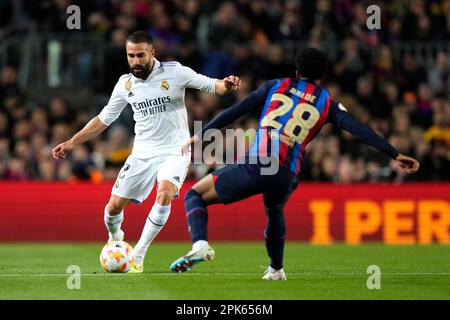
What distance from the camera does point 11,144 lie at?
1969 cm

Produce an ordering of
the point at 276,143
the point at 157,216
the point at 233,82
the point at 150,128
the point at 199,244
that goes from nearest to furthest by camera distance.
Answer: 1. the point at 199,244
2. the point at 276,143
3. the point at 233,82
4. the point at 157,216
5. the point at 150,128

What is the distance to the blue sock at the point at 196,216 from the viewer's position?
982cm

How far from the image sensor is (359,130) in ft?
31.6

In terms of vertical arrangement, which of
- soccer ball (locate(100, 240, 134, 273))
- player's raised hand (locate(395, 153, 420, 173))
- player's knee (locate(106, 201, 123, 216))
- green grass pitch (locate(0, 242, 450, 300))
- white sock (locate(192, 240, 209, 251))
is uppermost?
player's raised hand (locate(395, 153, 420, 173))

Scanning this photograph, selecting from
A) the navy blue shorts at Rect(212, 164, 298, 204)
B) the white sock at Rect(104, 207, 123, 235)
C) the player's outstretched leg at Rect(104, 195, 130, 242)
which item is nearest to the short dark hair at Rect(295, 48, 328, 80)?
the navy blue shorts at Rect(212, 164, 298, 204)

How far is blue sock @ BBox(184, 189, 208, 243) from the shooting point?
982 centimetres

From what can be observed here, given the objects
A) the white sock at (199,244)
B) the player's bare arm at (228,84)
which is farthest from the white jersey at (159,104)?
the white sock at (199,244)

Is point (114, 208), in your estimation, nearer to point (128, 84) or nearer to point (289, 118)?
point (128, 84)

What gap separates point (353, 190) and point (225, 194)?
919 centimetres

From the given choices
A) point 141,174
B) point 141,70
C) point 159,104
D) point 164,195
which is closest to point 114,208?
point 141,174

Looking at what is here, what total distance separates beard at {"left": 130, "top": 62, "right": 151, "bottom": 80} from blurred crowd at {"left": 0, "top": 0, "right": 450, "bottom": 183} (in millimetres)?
7930

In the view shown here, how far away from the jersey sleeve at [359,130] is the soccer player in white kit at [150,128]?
186 cm

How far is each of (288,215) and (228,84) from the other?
834cm

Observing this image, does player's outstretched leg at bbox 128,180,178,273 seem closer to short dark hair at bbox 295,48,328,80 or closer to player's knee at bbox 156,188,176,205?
player's knee at bbox 156,188,176,205
